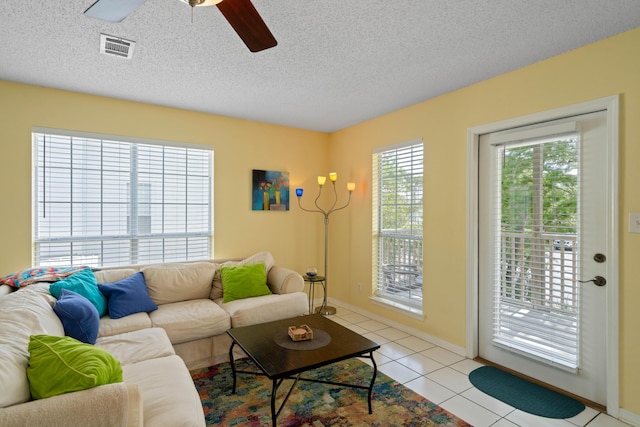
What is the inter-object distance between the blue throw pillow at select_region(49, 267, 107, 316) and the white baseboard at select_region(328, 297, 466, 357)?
9.49ft

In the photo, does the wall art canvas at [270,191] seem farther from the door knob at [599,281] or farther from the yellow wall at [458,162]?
the door knob at [599,281]

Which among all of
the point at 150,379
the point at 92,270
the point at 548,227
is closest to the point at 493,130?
the point at 548,227

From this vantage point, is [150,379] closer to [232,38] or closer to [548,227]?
[232,38]

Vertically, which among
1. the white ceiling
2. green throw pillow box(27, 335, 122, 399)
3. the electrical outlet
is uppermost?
the white ceiling

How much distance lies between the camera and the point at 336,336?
2.38 m

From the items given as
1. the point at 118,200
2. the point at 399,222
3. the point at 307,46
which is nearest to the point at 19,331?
the point at 118,200

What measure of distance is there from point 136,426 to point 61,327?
1215 mm

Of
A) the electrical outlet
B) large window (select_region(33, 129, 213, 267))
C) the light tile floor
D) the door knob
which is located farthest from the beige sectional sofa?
the electrical outlet

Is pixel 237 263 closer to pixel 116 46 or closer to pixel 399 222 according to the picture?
pixel 399 222

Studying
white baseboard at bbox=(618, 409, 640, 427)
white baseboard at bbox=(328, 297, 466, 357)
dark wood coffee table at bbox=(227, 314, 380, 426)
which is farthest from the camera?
white baseboard at bbox=(328, 297, 466, 357)

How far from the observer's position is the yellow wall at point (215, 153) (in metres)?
3.01

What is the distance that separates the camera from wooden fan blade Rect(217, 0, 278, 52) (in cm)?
147

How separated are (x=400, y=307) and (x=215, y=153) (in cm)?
290

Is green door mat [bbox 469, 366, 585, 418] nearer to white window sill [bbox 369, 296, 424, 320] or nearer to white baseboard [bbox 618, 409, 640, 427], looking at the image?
white baseboard [bbox 618, 409, 640, 427]
